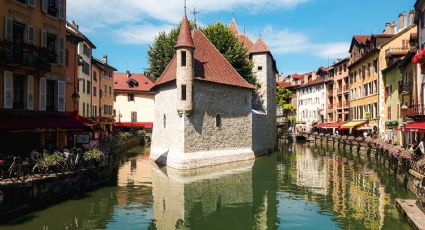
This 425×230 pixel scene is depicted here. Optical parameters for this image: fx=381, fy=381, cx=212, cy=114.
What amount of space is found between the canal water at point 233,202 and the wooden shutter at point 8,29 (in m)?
8.94

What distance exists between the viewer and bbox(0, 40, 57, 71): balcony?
62.1 ft

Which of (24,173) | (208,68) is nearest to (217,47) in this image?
(208,68)

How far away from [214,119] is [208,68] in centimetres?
454

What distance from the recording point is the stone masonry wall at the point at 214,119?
1213 inches

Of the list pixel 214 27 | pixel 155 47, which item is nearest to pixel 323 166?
pixel 214 27

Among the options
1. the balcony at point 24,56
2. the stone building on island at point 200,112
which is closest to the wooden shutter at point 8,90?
the balcony at point 24,56

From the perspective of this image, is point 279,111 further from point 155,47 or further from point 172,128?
point 172,128

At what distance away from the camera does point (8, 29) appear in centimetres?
1947

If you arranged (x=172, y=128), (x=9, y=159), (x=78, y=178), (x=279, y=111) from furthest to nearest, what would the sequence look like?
(x=279, y=111) < (x=172, y=128) < (x=78, y=178) < (x=9, y=159)

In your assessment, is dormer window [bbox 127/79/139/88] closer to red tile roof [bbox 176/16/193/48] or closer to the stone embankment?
red tile roof [bbox 176/16/193/48]

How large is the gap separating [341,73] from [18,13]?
58.1 metres

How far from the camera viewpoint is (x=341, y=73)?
67.9 m

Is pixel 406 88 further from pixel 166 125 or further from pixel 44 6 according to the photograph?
pixel 44 6

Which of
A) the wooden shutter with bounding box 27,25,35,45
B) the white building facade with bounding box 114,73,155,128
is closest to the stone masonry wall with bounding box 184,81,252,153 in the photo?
the wooden shutter with bounding box 27,25,35,45
